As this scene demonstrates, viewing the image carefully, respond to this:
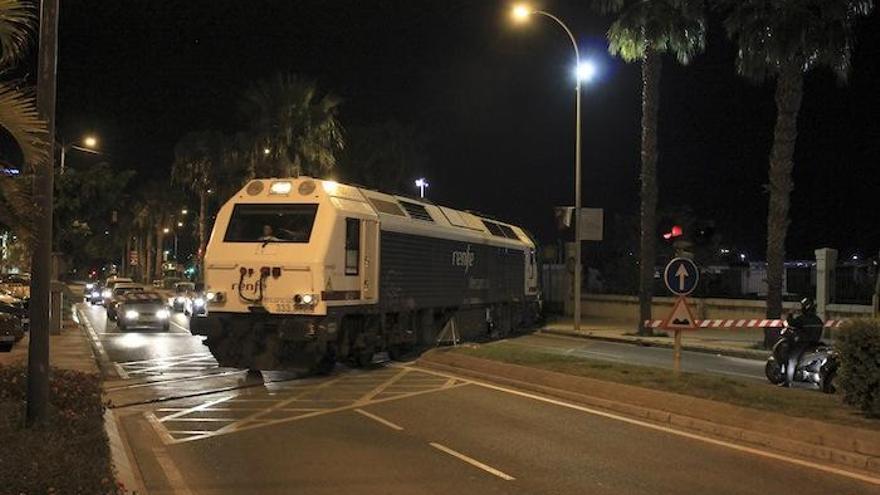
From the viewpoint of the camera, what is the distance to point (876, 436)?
31.6ft

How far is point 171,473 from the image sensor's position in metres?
8.79

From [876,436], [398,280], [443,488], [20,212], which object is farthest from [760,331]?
[20,212]

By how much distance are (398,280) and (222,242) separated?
4134 millimetres

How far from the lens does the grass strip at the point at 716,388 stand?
37.0 feet

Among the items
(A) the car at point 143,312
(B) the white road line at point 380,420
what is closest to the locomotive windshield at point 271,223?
(B) the white road line at point 380,420

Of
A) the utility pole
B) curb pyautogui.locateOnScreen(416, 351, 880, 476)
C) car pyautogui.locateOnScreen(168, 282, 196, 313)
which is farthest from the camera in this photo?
car pyautogui.locateOnScreen(168, 282, 196, 313)

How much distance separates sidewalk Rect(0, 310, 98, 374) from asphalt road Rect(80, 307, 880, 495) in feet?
7.59

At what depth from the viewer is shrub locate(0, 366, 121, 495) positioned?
20.8 ft

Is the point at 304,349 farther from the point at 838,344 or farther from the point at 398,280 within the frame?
the point at 838,344

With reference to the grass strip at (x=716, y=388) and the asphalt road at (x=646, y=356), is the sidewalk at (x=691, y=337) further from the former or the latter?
the grass strip at (x=716, y=388)

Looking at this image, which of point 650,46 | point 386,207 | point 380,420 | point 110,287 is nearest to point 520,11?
point 650,46

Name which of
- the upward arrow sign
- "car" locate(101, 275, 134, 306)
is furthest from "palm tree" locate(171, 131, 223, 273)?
the upward arrow sign

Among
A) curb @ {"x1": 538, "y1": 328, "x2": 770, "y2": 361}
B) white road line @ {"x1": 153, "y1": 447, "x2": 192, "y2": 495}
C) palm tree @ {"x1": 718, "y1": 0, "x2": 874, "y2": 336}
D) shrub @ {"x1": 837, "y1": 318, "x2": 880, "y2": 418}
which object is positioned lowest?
curb @ {"x1": 538, "y1": 328, "x2": 770, "y2": 361}

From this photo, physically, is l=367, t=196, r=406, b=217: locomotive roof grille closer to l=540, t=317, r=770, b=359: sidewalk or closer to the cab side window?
the cab side window
